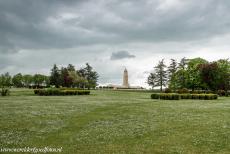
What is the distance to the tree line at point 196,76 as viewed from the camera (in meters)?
90.1

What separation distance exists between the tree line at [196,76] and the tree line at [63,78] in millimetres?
27158

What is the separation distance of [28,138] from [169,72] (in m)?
122

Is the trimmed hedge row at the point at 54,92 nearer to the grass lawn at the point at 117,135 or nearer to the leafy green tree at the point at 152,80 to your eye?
the grass lawn at the point at 117,135

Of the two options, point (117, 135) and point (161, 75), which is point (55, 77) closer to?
point (161, 75)

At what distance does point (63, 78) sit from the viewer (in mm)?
133250

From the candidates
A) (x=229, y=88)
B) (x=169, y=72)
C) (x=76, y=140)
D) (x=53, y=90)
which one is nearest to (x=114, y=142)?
(x=76, y=140)

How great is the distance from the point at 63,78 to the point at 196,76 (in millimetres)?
53759

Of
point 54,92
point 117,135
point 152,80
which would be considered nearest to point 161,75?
point 152,80

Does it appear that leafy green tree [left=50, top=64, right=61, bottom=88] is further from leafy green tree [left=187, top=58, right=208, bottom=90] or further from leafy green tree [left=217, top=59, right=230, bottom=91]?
leafy green tree [left=217, top=59, right=230, bottom=91]

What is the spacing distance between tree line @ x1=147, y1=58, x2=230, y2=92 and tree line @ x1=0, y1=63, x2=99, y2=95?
89.1 ft

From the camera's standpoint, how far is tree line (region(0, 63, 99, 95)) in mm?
127375

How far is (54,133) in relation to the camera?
1783 centimetres

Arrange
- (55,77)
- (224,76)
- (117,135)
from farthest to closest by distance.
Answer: (55,77) → (224,76) → (117,135)

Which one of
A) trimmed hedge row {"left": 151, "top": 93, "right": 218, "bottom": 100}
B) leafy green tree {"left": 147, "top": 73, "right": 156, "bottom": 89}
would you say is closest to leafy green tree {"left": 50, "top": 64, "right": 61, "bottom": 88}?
leafy green tree {"left": 147, "top": 73, "right": 156, "bottom": 89}
